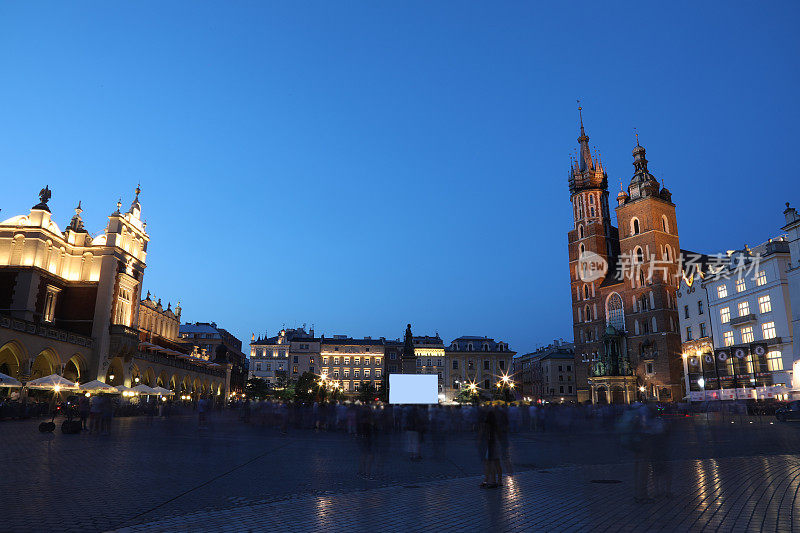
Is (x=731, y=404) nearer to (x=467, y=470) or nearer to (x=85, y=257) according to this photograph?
(x=467, y=470)

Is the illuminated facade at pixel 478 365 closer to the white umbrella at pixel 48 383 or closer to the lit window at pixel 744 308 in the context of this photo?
the lit window at pixel 744 308

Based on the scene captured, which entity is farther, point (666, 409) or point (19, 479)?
point (666, 409)

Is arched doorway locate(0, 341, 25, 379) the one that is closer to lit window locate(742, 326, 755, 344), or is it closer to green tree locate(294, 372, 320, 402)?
green tree locate(294, 372, 320, 402)

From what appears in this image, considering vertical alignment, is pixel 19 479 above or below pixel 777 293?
below

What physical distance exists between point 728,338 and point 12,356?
62.8 metres

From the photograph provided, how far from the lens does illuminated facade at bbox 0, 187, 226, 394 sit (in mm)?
47594

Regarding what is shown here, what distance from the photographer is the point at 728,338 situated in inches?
2188

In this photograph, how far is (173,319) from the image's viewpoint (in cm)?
7806

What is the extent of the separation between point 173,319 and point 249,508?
246ft

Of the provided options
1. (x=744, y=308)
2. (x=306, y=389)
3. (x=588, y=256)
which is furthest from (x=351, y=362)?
(x=744, y=308)

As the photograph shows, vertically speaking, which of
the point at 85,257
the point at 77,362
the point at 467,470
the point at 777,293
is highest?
the point at 85,257

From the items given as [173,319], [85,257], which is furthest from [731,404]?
[173,319]

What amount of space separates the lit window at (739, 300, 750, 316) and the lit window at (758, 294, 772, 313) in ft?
6.09

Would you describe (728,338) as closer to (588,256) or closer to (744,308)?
(744,308)
